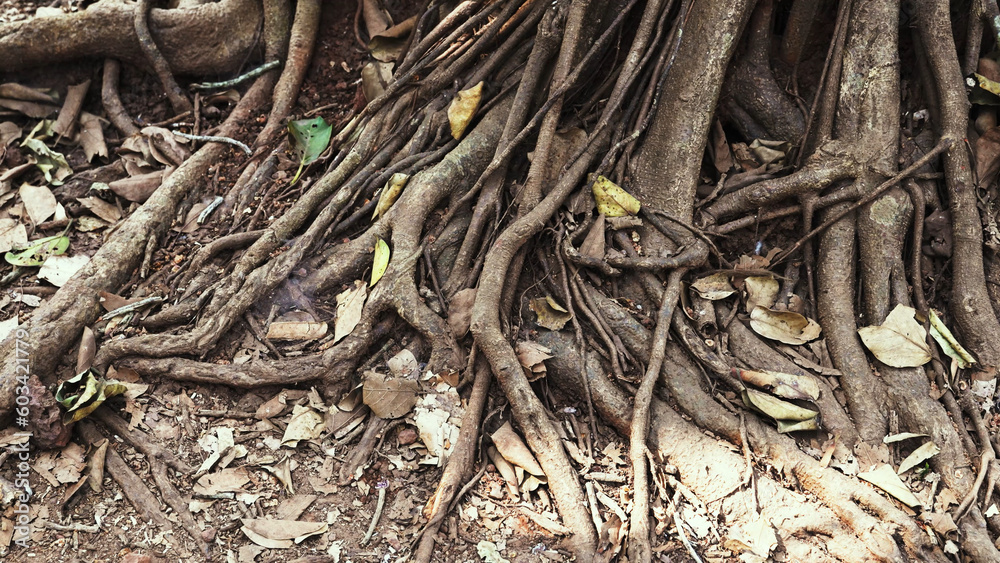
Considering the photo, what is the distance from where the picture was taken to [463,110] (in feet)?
13.3

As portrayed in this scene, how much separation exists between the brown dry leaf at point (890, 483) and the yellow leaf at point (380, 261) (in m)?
2.44

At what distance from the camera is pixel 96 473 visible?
317 cm

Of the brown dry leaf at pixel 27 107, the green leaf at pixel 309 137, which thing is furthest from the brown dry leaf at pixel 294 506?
the brown dry leaf at pixel 27 107

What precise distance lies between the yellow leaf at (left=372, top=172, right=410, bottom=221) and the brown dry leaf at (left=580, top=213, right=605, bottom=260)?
1.06 metres

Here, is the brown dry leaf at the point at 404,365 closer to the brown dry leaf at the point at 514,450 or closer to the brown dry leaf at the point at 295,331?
the brown dry leaf at the point at 295,331

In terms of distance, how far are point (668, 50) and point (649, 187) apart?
0.74 metres

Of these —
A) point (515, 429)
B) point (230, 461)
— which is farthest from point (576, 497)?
point (230, 461)

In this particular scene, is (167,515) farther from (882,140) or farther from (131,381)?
(882,140)

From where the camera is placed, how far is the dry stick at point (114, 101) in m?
4.91

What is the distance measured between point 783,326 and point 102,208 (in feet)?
13.5

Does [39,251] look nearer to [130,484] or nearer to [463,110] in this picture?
[130,484]

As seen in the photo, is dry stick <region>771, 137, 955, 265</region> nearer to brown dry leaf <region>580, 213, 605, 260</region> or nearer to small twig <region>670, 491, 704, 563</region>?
brown dry leaf <region>580, 213, 605, 260</region>

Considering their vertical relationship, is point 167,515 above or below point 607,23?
below

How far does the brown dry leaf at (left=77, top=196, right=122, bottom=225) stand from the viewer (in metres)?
4.46
